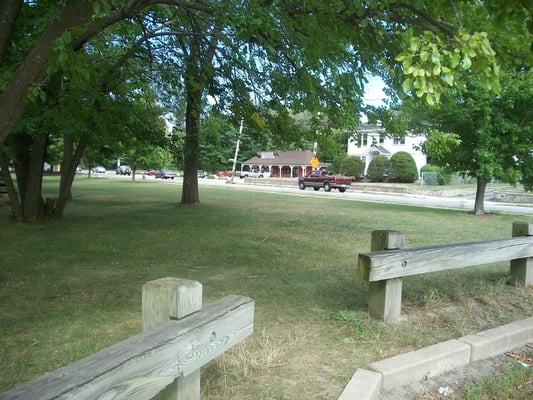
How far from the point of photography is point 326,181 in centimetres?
3878

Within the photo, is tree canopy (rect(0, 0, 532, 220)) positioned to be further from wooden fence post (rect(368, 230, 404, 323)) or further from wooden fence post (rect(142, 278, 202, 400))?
wooden fence post (rect(142, 278, 202, 400))

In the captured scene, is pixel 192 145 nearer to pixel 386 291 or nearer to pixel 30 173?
pixel 30 173

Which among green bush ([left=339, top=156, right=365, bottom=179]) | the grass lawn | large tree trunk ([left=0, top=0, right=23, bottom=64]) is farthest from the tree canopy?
green bush ([left=339, top=156, right=365, bottom=179])

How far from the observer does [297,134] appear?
434 inches

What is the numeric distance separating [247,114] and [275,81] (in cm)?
145

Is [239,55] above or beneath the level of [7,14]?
above

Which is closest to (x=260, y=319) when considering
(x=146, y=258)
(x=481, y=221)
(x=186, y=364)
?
(x=186, y=364)

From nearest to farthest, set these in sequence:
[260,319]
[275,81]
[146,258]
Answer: [260,319], [146,258], [275,81]

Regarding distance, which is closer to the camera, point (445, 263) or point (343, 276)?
point (445, 263)

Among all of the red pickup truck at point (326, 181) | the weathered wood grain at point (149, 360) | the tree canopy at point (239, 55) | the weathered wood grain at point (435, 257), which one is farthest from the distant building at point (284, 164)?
the weathered wood grain at point (149, 360)

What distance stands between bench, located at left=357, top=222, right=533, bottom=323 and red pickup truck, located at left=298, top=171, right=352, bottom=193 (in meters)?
32.9

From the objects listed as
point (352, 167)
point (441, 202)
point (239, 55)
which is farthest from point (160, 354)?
point (352, 167)

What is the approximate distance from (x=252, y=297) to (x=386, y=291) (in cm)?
164

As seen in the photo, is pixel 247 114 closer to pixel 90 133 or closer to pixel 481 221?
pixel 90 133
